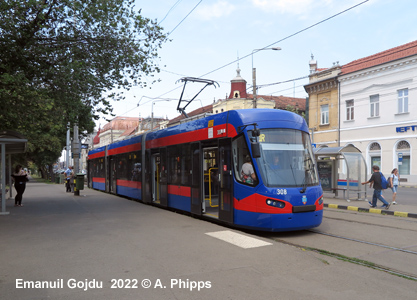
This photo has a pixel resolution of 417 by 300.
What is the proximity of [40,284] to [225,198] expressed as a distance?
499cm

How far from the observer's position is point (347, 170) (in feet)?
54.3

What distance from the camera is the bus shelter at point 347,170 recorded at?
16.8m

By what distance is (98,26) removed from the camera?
38.4 feet

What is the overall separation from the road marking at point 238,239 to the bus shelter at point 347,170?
9.72 m

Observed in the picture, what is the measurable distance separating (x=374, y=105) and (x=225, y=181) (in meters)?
26.9

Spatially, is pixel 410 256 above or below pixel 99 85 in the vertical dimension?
below

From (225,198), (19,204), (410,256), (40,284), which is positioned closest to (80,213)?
(19,204)

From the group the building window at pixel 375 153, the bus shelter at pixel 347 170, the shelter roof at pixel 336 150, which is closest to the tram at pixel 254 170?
the bus shelter at pixel 347 170

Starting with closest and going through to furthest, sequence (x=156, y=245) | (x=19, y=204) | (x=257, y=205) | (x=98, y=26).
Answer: (x=156, y=245) → (x=257, y=205) → (x=98, y=26) → (x=19, y=204)

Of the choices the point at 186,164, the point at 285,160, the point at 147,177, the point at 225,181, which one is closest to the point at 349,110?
the point at 147,177

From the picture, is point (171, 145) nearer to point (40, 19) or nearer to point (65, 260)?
point (40, 19)

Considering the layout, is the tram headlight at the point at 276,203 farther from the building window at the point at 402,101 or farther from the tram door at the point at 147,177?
the building window at the point at 402,101

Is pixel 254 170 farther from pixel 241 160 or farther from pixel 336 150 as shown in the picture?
pixel 336 150

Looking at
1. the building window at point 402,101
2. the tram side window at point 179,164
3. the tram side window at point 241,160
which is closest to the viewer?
the tram side window at point 241,160
